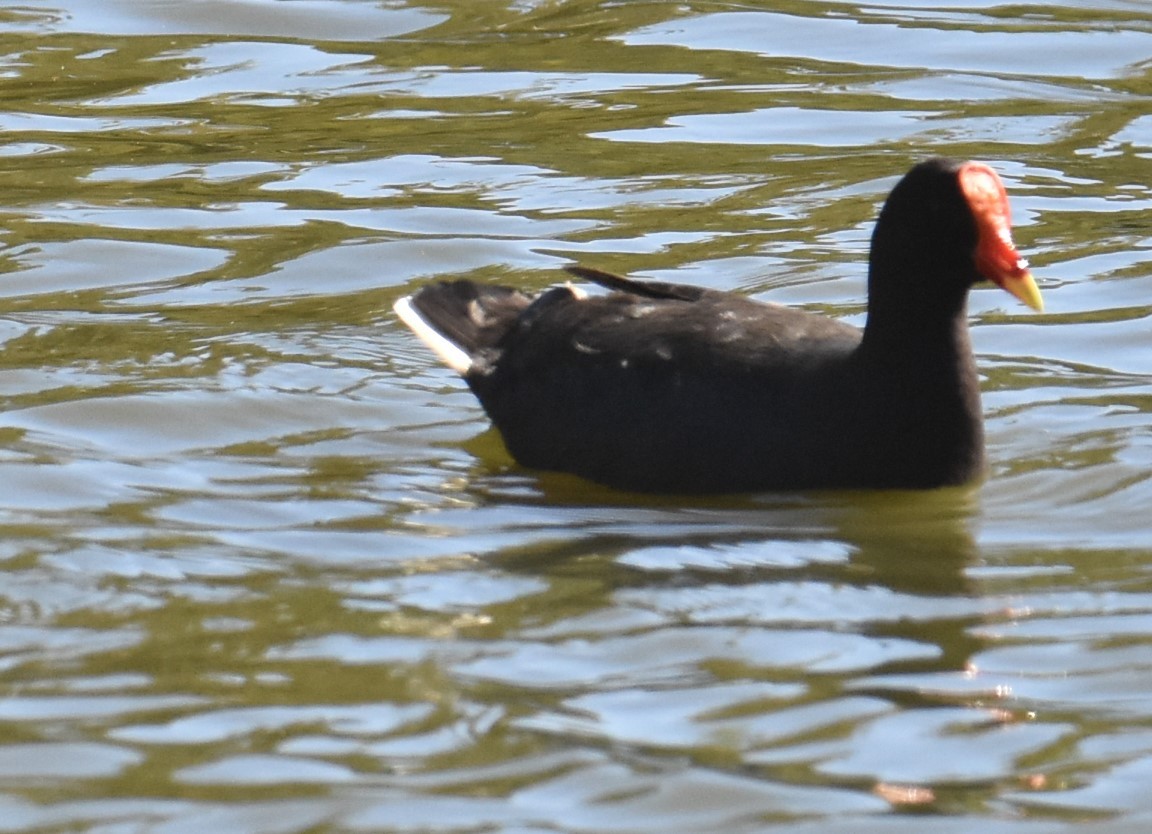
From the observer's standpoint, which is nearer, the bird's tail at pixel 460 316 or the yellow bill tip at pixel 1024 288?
the yellow bill tip at pixel 1024 288

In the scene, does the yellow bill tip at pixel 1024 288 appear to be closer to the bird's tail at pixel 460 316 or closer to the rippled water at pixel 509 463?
the rippled water at pixel 509 463

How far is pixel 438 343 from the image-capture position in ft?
25.3

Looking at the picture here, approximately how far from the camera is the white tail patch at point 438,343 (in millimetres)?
7672

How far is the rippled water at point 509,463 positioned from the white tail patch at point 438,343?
8.5 inches

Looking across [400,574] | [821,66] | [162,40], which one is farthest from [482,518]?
[162,40]

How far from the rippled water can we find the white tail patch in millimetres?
215

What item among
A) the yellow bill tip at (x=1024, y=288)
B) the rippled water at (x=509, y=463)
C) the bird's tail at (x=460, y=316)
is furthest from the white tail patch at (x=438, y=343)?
the yellow bill tip at (x=1024, y=288)

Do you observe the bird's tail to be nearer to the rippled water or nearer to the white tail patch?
the white tail patch

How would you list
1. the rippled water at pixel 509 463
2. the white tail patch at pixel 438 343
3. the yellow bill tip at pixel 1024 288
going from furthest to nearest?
1. the white tail patch at pixel 438 343
2. the yellow bill tip at pixel 1024 288
3. the rippled water at pixel 509 463

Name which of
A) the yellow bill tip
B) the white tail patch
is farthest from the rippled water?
the yellow bill tip

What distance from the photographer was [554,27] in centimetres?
1320

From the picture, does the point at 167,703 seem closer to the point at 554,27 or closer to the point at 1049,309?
the point at 1049,309

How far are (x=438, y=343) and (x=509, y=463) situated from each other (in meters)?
0.66

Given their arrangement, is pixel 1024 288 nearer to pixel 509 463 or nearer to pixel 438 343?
pixel 509 463
